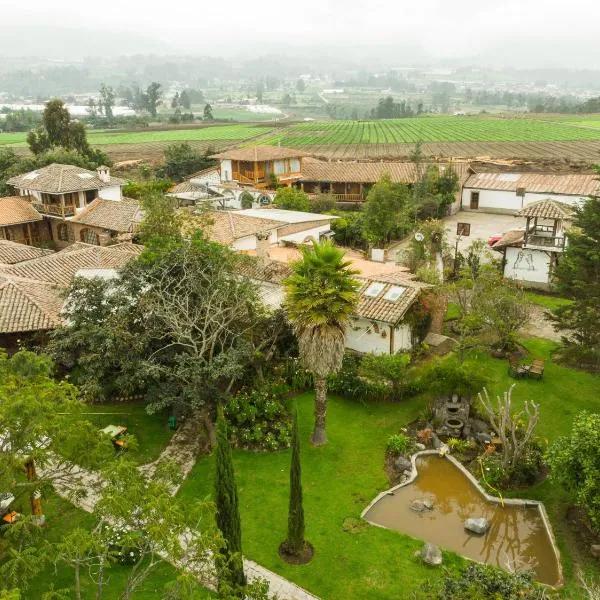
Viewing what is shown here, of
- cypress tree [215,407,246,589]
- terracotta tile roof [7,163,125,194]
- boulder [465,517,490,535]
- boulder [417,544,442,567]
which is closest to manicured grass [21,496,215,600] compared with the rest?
cypress tree [215,407,246,589]

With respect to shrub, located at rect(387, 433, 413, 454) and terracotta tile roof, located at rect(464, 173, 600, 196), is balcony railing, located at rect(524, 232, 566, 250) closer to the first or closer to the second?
Result: terracotta tile roof, located at rect(464, 173, 600, 196)

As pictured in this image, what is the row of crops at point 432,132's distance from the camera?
313ft

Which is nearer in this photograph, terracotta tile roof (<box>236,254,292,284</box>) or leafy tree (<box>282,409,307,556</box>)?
leafy tree (<box>282,409,307,556</box>)

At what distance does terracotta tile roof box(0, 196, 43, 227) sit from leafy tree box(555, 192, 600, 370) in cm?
3546

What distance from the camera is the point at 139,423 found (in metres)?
22.1

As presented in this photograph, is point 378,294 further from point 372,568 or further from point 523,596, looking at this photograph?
point 523,596

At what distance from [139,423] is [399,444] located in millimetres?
9483

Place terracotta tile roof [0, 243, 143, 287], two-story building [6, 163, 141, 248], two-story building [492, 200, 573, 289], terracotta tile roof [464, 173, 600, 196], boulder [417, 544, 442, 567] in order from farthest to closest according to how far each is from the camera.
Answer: terracotta tile roof [464, 173, 600, 196]
two-story building [6, 163, 141, 248]
two-story building [492, 200, 573, 289]
terracotta tile roof [0, 243, 143, 287]
boulder [417, 544, 442, 567]

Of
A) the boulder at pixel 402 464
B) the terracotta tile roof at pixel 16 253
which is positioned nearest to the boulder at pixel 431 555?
the boulder at pixel 402 464

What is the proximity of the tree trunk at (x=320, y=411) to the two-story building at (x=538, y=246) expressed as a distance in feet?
59.5

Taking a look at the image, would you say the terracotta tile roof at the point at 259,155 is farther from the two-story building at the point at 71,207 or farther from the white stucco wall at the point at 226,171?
the two-story building at the point at 71,207

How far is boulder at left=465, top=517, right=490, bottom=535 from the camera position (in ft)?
54.3

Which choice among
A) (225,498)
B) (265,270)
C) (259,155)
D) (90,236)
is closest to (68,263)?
(265,270)

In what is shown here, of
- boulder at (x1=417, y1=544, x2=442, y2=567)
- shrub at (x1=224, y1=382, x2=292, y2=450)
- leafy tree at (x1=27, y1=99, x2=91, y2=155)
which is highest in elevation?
leafy tree at (x1=27, y1=99, x2=91, y2=155)
